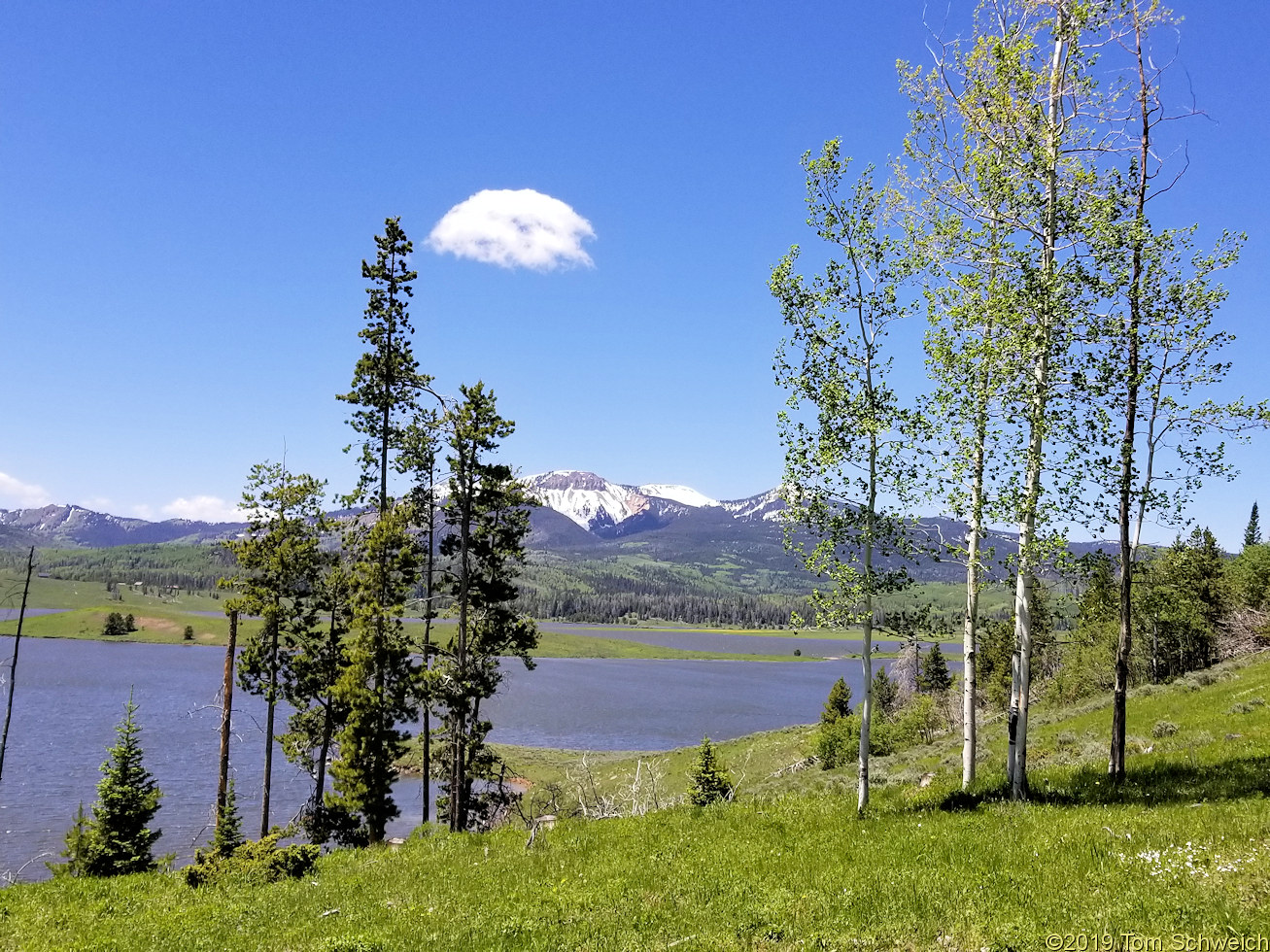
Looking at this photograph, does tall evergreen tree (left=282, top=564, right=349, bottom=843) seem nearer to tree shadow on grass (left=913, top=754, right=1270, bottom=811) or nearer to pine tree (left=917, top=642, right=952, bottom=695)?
tree shadow on grass (left=913, top=754, right=1270, bottom=811)

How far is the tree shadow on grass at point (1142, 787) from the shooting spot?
1514 centimetres

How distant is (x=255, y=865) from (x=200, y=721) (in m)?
86.5

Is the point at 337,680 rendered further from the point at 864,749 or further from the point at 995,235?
the point at 995,235

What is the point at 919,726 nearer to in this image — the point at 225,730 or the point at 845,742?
the point at 845,742

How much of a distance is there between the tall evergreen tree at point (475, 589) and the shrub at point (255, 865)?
32.1 feet

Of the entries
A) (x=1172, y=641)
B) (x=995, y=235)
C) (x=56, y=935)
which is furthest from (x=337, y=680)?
(x=1172, y=641)

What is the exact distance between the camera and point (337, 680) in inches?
1278

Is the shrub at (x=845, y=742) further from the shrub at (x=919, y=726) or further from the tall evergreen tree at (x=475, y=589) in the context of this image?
the tall evergreen tree at (x=475, y=589)

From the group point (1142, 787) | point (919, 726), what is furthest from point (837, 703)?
point (1142, 787)

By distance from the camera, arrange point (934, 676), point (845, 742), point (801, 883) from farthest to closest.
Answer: point (934, 676), point (845, 742), point (801, 883)

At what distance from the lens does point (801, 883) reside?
12367mm

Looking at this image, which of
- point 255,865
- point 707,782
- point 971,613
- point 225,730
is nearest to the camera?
point 971,613

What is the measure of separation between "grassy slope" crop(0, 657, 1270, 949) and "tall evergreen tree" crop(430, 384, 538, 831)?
9.01 m

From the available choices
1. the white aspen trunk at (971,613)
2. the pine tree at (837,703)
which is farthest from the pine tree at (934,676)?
the white aspen trunk at (971,613)
